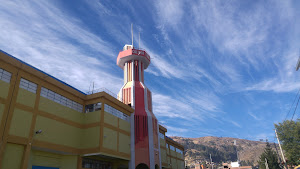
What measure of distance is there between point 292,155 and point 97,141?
60.2 meters

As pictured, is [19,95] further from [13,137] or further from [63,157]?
[63,157]

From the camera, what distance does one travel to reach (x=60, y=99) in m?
29.6

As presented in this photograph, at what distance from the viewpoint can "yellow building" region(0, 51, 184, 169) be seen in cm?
2266

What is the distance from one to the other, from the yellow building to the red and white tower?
6.13 ft

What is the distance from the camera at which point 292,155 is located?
63750 mm

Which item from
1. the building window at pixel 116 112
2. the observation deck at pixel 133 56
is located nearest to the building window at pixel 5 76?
the building window at pixel 116 112

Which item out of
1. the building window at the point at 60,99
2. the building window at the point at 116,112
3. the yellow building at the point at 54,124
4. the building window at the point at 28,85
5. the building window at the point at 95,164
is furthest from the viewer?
Answer: the building window at the point at 116,112

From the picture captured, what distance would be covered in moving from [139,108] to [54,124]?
1806 cm

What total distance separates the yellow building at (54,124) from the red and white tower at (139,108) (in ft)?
6.13

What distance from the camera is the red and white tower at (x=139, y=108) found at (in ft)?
127

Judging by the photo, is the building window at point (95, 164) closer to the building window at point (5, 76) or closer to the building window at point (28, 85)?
the building window at point (28, 85)

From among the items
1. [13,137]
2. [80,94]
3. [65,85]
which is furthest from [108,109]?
[13,137]

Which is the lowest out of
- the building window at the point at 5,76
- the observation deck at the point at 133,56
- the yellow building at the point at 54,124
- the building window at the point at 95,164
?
the building window at the point at 95,164

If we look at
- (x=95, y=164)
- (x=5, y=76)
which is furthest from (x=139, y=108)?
(x=5, y=76)
